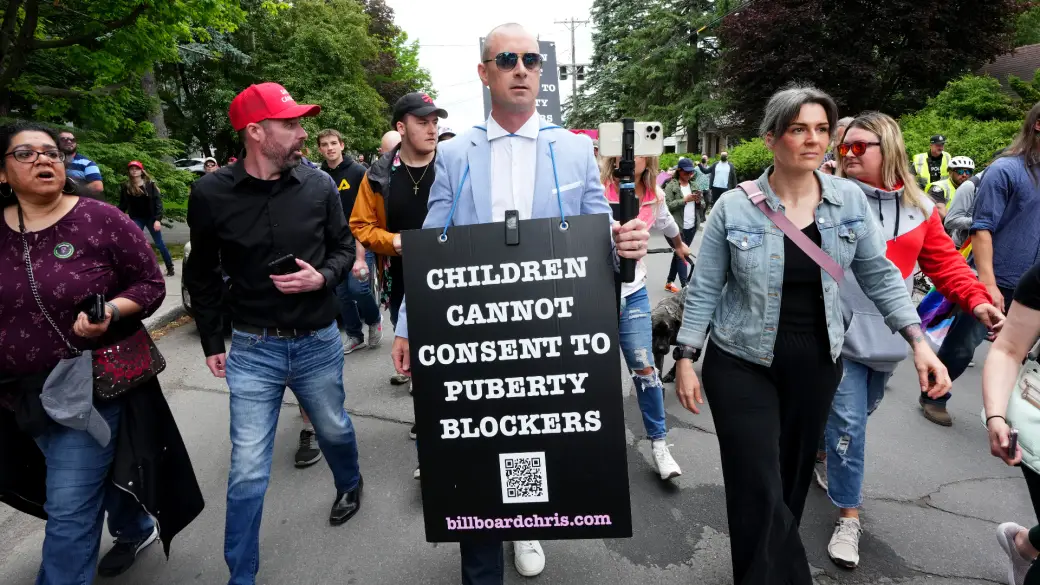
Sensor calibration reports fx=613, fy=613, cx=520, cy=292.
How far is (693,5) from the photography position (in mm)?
38406

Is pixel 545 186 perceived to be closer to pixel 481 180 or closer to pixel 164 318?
pixel 481 180

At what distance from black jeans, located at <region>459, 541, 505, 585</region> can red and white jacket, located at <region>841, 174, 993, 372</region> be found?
1834 mm

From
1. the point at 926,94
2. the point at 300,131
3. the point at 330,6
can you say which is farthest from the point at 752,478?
the point at 330,6

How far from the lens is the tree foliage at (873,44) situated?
72.5ft

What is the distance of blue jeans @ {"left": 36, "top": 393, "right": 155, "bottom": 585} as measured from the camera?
2438mm

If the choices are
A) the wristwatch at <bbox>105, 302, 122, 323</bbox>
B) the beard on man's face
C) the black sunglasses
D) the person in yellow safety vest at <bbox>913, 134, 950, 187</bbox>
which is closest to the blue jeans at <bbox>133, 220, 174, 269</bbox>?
the beard on man's face

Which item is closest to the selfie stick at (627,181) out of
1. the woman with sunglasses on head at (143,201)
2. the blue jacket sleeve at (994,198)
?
the blue jacket sleeve at (994,198)

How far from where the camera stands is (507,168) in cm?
231

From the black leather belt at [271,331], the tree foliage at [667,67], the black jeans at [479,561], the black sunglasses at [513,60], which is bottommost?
Result: the black jeans at [479,561]

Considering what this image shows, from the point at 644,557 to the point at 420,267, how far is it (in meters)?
1.88

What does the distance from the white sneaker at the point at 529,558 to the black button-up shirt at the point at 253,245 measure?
143cm

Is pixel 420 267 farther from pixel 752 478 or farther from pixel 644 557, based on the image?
pixel 644 557

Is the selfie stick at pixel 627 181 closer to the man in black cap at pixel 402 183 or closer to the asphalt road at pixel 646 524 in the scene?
the asphalt road at pixel 646 524

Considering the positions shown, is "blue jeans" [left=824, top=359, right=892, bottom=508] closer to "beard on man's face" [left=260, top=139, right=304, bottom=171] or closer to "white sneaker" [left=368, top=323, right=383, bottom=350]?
"beard on man's face" [left=260, top=139, right=304, bottom=171]
